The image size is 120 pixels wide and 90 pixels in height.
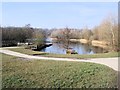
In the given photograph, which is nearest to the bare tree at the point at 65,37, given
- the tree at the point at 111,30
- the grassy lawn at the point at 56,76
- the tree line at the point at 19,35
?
the tree line at the point at 19,35

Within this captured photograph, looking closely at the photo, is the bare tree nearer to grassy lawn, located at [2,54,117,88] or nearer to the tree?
the tree

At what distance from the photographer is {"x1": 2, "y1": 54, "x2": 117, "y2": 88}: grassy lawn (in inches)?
151

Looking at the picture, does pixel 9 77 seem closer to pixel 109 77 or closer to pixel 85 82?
pixel 85 82

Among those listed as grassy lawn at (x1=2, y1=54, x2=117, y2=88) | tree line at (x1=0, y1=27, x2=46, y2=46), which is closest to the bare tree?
tree line at (x1=0, y1=27, x2=46, y2=46)

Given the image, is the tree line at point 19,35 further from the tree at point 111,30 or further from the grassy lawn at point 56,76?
the grassy lawn at point 56,76

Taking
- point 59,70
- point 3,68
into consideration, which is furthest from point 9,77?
point 59,70

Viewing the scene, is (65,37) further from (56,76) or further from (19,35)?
(56,76)

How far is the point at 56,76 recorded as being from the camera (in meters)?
4.11

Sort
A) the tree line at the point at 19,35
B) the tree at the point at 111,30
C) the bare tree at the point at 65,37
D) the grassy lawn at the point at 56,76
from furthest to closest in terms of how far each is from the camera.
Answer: the bare tree at the point at 65,37 < the tree at the point at 111,30 < the tree line at the point at 19,35 < the grassy lawn at the point at 56,76

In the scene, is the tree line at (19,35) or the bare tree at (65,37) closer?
the tree line at (19,35)

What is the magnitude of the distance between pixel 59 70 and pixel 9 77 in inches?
41.9

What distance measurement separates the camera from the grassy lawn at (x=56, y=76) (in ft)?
12.6

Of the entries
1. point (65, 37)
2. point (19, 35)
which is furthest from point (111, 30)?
point (19, 35)

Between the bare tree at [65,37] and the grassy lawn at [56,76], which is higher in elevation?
the bare tree at [65,37]
